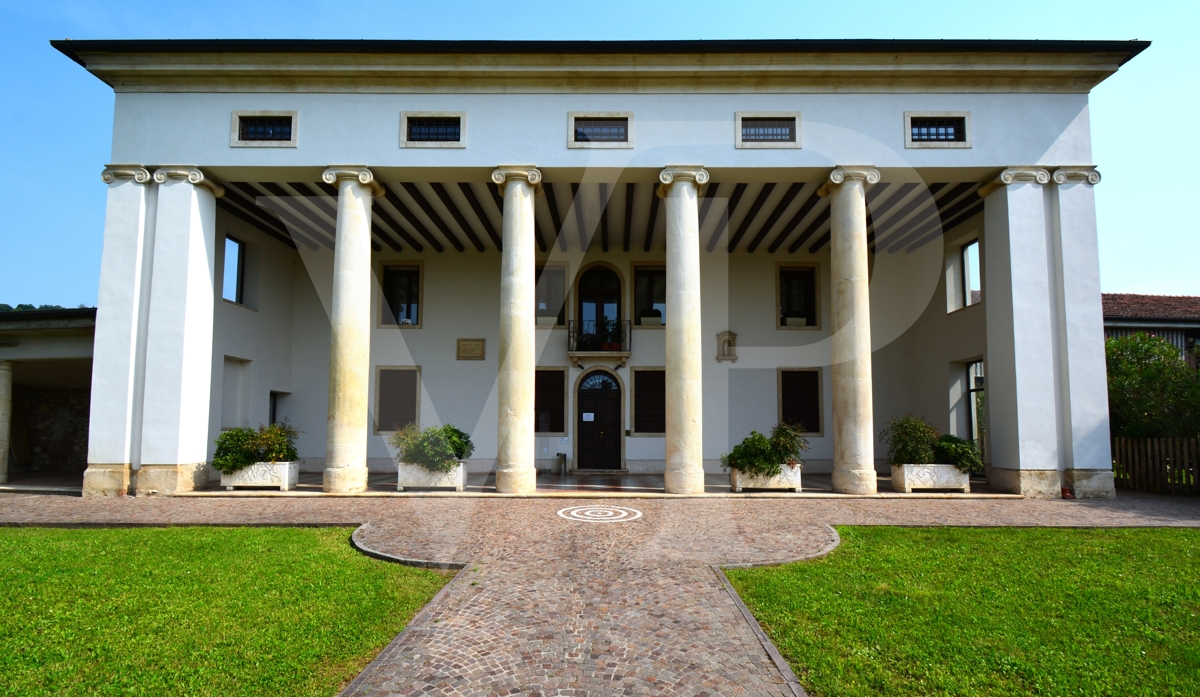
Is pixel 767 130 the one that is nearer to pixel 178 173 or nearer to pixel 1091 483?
pixel 1091 483

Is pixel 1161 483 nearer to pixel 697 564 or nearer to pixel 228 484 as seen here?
pixel 697 564

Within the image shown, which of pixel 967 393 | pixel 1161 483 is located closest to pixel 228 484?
pixel 967 393

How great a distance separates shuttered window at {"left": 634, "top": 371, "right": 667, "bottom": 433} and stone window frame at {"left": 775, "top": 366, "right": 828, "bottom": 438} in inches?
120

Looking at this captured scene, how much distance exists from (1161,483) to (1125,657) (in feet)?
35.6

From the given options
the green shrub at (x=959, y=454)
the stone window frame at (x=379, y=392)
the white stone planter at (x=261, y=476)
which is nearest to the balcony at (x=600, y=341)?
the stone window frame at (x=379, y=392)

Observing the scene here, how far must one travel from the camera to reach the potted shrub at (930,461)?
40.3 ft

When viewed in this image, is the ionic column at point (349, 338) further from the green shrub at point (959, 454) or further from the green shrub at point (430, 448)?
the green shrub at point (959, 454)

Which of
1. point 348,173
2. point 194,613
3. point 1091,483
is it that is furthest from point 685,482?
point 348,173

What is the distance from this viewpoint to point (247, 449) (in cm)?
1234

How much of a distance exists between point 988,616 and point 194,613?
5922 millimetres

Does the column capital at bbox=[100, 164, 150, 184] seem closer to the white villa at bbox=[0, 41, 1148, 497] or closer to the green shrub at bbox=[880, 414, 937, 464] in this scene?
the white villa at bbox=[0, 41, 1148, 497]

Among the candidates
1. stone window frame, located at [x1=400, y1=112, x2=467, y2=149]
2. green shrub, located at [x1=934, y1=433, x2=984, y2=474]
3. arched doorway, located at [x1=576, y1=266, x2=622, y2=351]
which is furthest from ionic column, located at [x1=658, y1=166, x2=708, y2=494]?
arched doorway, located at [x1=576, y1=266, x2=622, y2=351]

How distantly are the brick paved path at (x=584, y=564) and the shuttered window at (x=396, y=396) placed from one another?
657 cm

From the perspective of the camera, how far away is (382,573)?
245 inches
